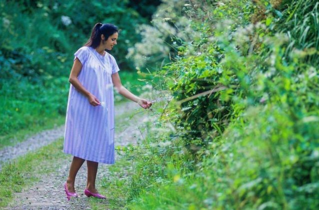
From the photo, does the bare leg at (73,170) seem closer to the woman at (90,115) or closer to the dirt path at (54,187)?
the woman at (90,115)

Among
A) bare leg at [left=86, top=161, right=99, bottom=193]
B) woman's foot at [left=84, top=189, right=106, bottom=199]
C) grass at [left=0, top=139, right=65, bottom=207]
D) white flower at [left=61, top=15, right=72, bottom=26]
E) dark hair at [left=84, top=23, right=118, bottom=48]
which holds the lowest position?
white flower at [left=61, top=15, right=72, bottom=26]

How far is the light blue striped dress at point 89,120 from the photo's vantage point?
20.4 ft

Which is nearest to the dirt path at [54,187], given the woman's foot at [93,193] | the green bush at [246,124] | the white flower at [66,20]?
the woman's foot at [93,193]

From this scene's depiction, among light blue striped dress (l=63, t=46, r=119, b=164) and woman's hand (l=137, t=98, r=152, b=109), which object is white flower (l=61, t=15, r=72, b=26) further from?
woman's hand (l=137, t=98, r=152, b=109)

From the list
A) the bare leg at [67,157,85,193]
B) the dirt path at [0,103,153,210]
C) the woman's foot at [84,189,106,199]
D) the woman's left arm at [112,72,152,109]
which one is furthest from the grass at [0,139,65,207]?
the woman's left arm at [112,72,152,109]

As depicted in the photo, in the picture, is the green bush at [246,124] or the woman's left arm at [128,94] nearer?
the green bush at [246,124]

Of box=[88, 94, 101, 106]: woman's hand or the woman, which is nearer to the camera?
box=[88, 94, 101, 106]: woman's hand

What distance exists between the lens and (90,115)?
20.5 ft

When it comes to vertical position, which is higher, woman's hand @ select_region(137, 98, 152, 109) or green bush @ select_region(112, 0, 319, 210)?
green bush @ select_region(112, 0, 319, 210)

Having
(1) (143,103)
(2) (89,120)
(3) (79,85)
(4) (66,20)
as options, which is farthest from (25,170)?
(4) (66,20)

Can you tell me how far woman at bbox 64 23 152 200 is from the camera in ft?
20.4

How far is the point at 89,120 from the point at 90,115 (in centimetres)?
5

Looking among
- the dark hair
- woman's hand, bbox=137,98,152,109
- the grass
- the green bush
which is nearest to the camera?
the green bush

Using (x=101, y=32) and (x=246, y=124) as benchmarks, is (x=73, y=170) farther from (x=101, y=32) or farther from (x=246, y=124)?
(x=246, y=124)
